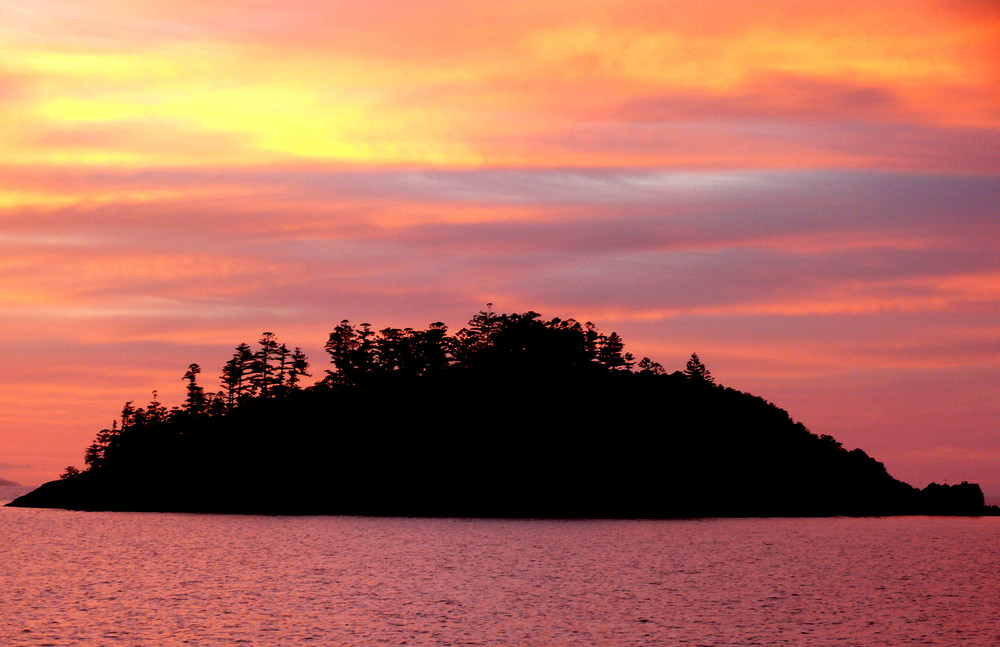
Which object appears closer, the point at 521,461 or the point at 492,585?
the point at 492,585

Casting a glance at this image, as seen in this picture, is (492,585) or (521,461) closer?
(492,585)

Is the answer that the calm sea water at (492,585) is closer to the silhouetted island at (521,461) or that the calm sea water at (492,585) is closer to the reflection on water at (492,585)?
the reflection on water at (492,585)

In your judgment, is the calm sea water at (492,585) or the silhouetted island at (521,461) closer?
the calm sea water at (492,585)

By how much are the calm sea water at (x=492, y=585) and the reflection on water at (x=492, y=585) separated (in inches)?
11.1

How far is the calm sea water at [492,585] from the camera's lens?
6350cm

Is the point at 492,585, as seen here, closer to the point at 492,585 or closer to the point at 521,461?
the point at 492,585

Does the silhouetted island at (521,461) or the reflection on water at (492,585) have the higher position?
the silhouetted island at (521,461)

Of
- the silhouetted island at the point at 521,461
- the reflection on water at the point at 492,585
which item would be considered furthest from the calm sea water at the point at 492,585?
the silhouetted island at the point at 521,461

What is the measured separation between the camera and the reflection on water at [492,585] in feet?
209

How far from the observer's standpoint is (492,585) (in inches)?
3543

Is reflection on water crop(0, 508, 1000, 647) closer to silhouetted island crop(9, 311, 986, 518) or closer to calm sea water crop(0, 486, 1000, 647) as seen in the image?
calm sea water crop(0, 486, 1000, 647)

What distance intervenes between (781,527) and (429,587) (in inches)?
3601

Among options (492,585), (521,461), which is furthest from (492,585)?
(521,461)

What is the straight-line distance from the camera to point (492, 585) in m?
90.0
